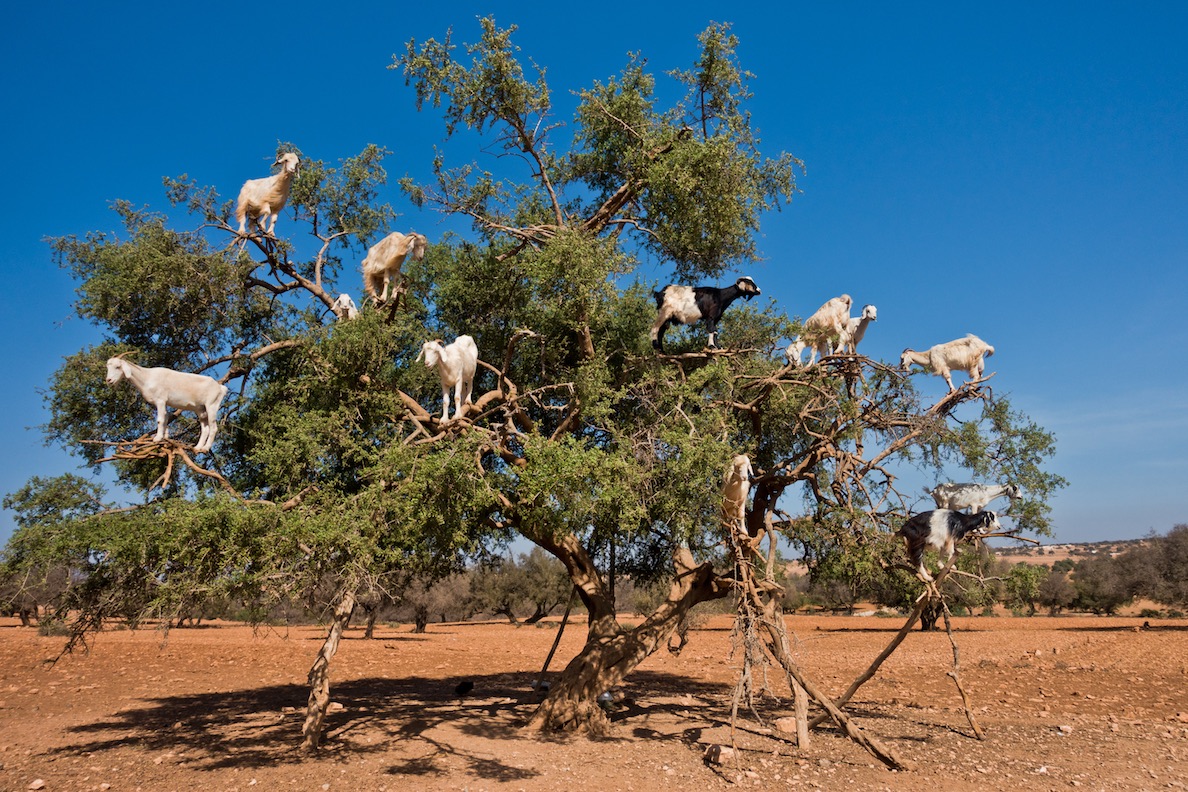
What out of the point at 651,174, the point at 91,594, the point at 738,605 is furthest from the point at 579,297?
the point at 91,594

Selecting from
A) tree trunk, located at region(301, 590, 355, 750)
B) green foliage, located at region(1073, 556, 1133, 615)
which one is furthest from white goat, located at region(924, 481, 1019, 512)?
green foliage, located at region(1073, 556, 1133, 615)

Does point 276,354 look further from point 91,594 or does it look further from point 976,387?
point 976,387

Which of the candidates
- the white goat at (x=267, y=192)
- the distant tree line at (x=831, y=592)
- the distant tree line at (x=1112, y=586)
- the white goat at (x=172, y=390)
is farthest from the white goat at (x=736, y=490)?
the distant tree line at (x=831, y=592)

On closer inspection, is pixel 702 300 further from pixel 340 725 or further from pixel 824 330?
pixel 340 725

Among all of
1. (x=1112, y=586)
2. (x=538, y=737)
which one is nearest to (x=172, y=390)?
(x=538, y=737)

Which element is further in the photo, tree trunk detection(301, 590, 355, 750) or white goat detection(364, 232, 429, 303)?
white goat detection(364, 232, 429, 303)

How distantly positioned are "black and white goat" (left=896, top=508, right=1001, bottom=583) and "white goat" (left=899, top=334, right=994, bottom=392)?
67.7 inches

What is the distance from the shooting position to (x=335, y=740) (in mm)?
9750

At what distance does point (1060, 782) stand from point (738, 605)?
398 centimetres

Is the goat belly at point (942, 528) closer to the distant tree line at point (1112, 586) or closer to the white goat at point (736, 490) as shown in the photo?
the white goat at point (736, 490)

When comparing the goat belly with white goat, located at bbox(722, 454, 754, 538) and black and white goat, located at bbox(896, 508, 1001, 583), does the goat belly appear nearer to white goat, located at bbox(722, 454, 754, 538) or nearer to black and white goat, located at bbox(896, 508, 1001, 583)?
black and white goat, located at bbox(896, 508, 1001, 583)

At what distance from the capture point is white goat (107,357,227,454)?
762 cm

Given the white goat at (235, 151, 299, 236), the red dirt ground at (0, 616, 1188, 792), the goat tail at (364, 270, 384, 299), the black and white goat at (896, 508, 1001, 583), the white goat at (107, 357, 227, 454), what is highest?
the white goat at (235, 151, 299, 236)

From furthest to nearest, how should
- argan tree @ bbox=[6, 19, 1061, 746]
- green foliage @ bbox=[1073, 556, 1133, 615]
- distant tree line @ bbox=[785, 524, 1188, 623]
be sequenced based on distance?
Result: 1. green foliage @ bbox=[1073, 556, 1133, 615]
2. distant tree line @ bbox=[785, 524, 1188, 623]
3. argan tree @ bbox=[6, 19, 1061, 746]
